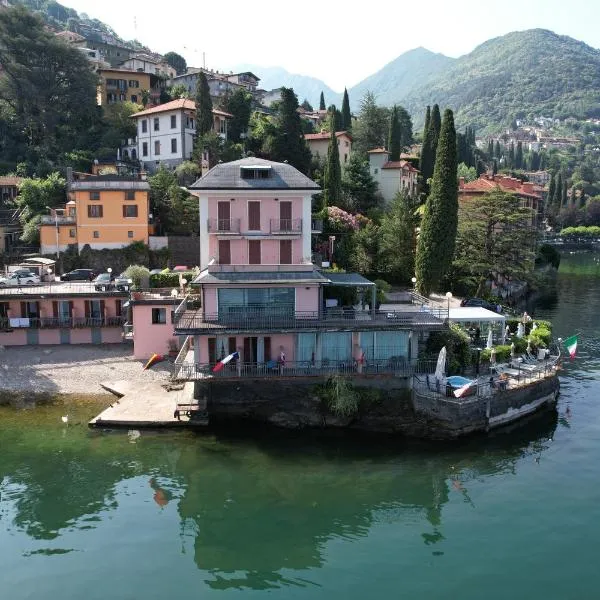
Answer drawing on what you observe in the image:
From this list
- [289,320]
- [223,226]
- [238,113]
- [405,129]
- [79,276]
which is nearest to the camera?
[289,320]

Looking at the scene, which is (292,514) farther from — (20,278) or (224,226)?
(20,278)

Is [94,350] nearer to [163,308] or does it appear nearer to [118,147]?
[163,308]


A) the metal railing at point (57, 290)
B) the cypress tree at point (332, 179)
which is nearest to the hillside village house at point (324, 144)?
the cypress tree at point (332, 179)

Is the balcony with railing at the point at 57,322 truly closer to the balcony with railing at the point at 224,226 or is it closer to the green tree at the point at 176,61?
the balcony with railing at the point at 224,226

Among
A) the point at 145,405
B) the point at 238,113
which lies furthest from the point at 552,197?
the point at 145,405

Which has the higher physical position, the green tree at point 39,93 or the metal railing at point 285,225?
the green tree at point 39,93

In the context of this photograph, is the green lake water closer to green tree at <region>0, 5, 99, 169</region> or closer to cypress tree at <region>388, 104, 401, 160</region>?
cypress tree at <region>388, 104, 401, 160</region>

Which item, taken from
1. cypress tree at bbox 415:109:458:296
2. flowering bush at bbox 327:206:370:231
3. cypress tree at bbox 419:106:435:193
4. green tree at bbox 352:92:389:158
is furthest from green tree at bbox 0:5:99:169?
cypress tree at bbox 415:109:458:296
